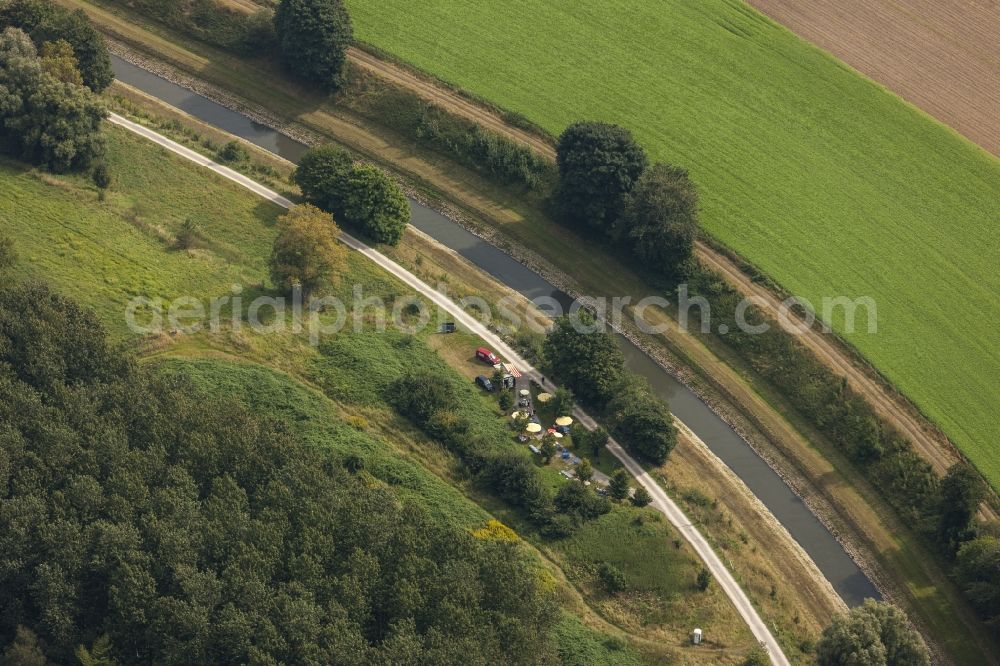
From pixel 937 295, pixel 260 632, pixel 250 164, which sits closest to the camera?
pixel 260 632

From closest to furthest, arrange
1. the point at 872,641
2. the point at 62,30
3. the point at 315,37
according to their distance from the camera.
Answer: the point at 872,641 < the point at 62,30 < the point at 315,37

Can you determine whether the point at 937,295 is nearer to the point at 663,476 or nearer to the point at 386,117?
the point at 663,476

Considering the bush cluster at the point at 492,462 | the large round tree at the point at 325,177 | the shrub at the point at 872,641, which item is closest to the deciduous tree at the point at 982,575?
the shrub at the point at 872,641

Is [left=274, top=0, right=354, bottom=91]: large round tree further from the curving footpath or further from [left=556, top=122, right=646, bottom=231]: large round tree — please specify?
[left=556, top=122, right=646, bottom=231]: large round tree

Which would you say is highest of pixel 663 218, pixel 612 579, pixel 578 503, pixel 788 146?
pixel 788 146

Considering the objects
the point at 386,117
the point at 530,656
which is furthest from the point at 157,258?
the point at 530,656

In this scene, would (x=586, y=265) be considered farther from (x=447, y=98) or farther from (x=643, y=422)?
(x=447, y=98)

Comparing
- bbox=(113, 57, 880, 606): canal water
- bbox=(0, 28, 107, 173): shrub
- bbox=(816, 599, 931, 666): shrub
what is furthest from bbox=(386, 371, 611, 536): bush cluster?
bbox=(0, 28, 107, 173): shrub

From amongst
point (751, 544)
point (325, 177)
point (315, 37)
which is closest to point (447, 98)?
point (315, 37)
